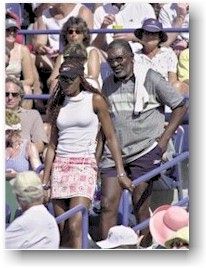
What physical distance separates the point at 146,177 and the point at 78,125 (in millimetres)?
450

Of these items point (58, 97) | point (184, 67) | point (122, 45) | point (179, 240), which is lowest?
point (179, 240)

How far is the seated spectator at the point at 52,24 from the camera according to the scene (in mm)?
6691

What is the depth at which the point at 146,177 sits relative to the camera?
6.62 meters

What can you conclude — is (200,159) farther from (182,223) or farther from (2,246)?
(2,246)

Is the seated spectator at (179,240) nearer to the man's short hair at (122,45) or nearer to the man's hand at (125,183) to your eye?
the man's hand at (125,183)

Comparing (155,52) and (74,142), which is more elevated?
(155,52)

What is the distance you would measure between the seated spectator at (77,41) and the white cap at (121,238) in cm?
82

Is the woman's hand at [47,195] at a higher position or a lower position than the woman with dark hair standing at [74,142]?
lower

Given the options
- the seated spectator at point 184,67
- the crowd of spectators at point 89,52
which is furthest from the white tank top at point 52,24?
the seated spectator at point 184,67

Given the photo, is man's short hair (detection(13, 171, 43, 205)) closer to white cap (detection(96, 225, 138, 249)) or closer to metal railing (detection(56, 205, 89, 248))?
metal railing (detection(56, 205, 89, 248))

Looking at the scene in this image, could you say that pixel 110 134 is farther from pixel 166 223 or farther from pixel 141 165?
pixel 166 223

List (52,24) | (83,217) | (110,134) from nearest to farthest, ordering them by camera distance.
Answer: (83,217)
(110,134)
(52,24)

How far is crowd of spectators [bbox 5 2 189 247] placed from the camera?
21.8 feet

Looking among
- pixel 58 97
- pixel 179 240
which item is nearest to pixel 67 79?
pixel 58 97
